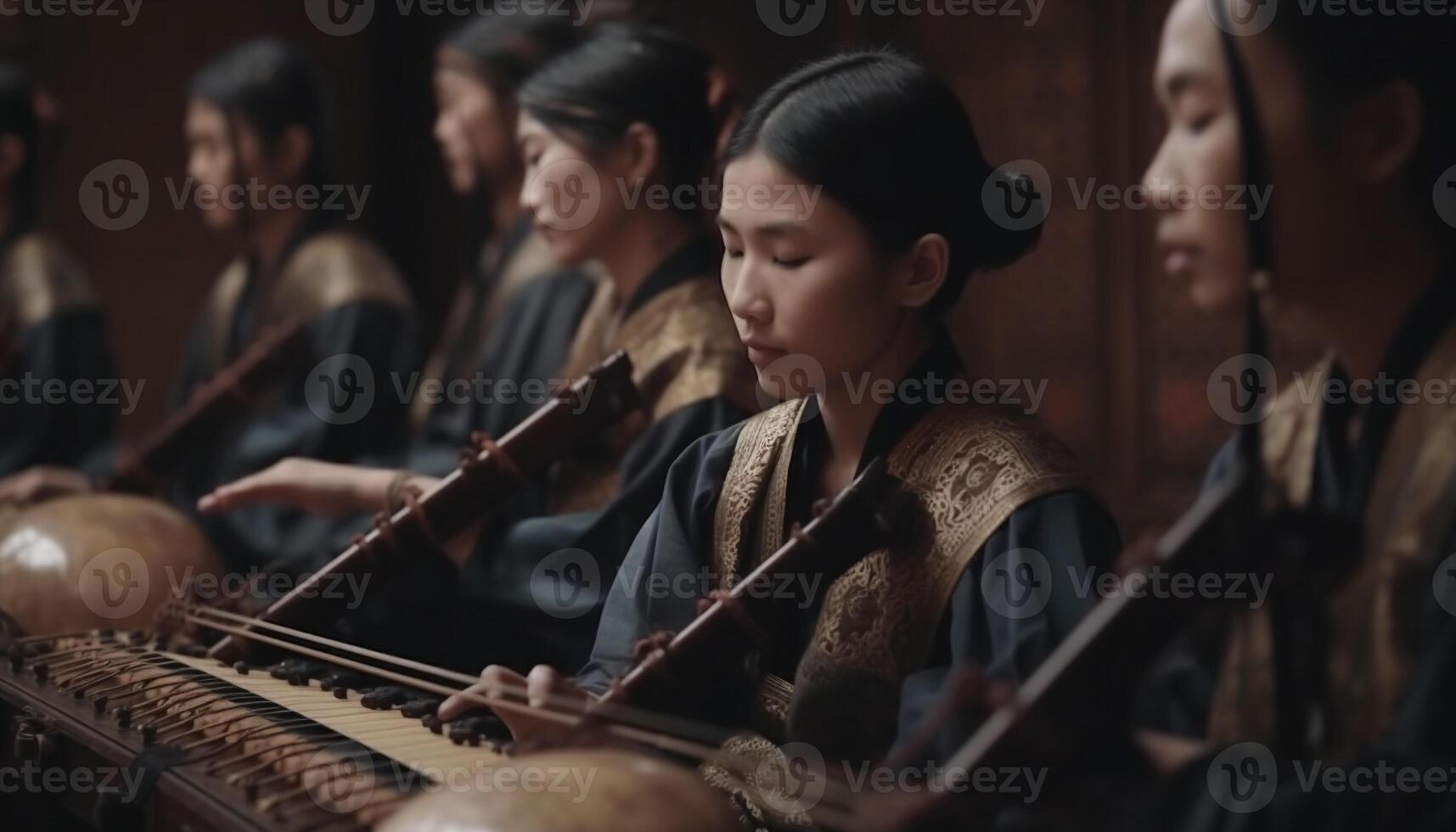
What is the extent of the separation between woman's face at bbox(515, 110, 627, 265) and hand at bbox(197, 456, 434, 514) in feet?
1.63

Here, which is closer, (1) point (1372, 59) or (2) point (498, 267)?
(1) point (1372, 59)

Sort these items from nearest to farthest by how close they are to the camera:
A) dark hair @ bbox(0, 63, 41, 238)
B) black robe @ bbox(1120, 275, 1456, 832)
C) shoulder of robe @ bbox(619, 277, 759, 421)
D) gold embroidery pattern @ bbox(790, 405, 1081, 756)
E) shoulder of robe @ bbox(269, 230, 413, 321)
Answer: black robe @ bbox(1120, 275, 1456, 832) → gold embroidery pattern @ bbox(790, 405, 1081, 756) → shoulder of robe @ bbox(619, 277, 759, 421) → shoulder of robe @ bbox(269, 230, 413, 321) → dark hair @ bbox(0, 63, 41, 238)

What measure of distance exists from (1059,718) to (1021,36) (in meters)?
2.96

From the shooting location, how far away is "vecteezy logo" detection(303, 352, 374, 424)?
13.0ft

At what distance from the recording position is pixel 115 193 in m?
5.86

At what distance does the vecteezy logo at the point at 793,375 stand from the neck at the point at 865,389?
2cm

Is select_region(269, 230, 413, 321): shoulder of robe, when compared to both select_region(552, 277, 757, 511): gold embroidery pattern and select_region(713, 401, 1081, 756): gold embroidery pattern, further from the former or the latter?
select_region(713, 401, 1081, 756): gold embroidery pattern

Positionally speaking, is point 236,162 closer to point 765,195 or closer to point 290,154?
point 290,154

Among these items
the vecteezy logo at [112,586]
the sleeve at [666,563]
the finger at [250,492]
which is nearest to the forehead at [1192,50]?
the sleeve at [666,563]

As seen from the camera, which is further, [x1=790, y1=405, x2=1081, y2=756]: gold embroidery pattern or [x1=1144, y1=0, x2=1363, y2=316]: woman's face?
A: [x1=790, y1=405, x2=1081, y2=756]: gold embroidery pattern

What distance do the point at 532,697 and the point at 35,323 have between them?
3230mm

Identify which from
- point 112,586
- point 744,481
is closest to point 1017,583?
point 744,481

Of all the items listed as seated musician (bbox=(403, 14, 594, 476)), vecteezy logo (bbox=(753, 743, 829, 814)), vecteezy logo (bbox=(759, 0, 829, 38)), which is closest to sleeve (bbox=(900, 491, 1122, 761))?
vecteezy logo (bbox=(753, 743, 829, 814))

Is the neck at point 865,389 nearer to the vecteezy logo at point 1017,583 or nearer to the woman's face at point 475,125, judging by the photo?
the vecteezy logo at point 1017,583
